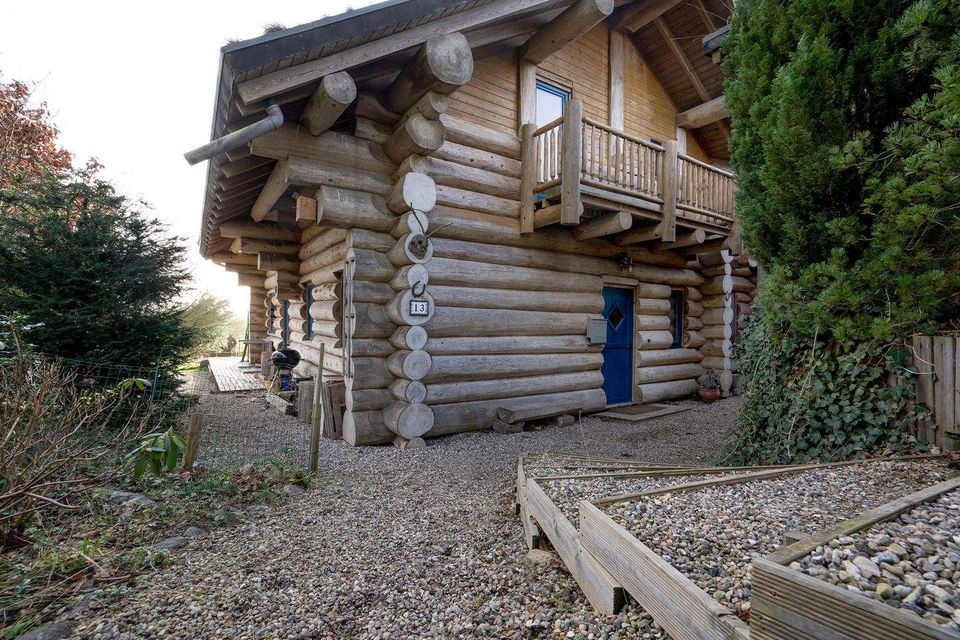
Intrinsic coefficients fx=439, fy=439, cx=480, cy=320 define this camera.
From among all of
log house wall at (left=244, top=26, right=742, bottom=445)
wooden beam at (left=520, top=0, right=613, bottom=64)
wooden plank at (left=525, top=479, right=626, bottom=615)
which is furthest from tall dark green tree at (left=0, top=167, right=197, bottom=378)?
wooden beam at (left=520, top=0, right=613, bottom=64)

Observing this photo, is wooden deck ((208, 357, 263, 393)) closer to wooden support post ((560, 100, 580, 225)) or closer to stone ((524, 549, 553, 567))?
wooden support post ((560, 100, 580, 225))

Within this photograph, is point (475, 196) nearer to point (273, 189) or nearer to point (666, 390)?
point (273, 189)

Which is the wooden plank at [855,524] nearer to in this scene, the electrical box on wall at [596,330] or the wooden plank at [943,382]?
the wooden plank at [943,382]

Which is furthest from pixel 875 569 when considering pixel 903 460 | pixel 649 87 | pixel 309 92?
pixel 649 87

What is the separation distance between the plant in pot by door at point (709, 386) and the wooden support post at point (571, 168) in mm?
5497

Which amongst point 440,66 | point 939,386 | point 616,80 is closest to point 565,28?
point 616,80

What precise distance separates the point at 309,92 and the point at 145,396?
421 centimetres

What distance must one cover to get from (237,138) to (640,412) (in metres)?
7.24

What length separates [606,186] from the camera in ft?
21.4

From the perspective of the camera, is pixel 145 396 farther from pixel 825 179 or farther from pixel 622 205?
pixel 825 179

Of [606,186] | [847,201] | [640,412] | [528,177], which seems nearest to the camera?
[847,201]

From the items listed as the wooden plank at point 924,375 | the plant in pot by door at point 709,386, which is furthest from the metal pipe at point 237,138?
the plant in pot by door at point 709,386

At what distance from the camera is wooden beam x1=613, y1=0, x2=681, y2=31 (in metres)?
8.11

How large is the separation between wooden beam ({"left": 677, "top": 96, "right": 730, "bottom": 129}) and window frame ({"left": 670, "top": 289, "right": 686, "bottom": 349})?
3.60m
